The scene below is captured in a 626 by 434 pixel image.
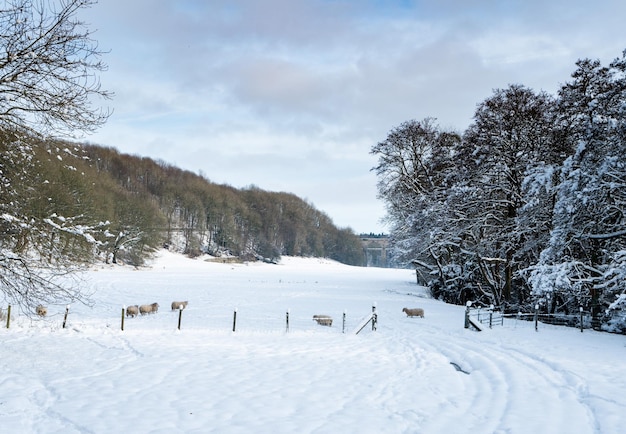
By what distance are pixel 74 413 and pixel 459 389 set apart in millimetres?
7298

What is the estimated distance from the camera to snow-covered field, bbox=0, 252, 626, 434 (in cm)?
713

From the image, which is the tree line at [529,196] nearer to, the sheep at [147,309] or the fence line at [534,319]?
the fence line at [534,319]

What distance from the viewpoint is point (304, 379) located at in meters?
9.94

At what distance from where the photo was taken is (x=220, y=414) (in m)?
7.47

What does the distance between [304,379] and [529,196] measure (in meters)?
13.7

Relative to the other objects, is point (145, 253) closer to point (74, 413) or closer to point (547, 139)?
point (547, 139)

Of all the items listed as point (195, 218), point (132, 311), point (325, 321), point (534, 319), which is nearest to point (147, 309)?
point (132, 311)

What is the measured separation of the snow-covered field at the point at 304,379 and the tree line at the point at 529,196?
9.74 ft

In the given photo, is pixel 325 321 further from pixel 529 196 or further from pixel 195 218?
pixel 195 218

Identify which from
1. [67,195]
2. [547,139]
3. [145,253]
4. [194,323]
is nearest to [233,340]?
[194,323]

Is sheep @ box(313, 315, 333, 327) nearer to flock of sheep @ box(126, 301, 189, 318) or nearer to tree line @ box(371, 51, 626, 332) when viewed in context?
flock of sheep @ box(126, 301, 189, 318)

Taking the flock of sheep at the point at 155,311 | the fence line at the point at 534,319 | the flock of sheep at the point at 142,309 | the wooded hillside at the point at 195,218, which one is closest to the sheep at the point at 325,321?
the flock of sheep at the point at 155,311

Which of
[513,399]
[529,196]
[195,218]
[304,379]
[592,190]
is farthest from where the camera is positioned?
[195,218]

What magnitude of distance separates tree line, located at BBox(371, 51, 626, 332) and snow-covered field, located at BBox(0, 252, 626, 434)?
9.74 ft
